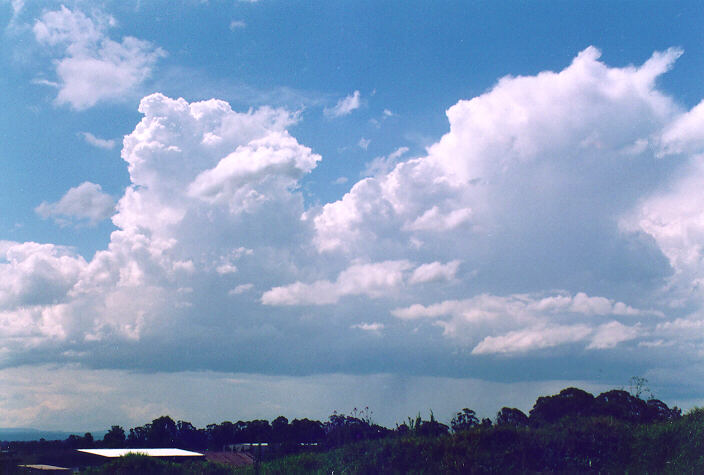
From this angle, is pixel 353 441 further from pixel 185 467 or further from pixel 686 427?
pixel 686 427

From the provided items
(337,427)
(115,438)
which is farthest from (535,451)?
(115,438)

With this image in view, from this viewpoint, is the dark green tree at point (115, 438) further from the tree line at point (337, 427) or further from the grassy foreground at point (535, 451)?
the grassy foreground at point (535, 451)

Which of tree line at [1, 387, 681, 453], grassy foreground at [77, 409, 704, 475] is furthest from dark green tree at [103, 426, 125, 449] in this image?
grassy foreground at [77, 409, 704, 475]

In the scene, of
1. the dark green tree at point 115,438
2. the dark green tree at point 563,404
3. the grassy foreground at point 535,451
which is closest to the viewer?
the grassy foreground at point 535,451

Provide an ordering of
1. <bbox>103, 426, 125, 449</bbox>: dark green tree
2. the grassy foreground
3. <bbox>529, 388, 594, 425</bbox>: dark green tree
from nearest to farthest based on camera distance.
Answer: the grassy foreground → <bbox>529, 388, 594, 425</bbox>: dark green tree → <bbox>103, 426, 125, 449</bbox>: dark green tree

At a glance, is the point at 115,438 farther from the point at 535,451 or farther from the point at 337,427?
the point at 535,451

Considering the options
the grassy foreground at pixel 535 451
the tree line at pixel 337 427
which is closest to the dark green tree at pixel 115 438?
the tree line at pixel 337 427

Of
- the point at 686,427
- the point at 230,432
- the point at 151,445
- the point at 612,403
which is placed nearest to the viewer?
the point at 686,427

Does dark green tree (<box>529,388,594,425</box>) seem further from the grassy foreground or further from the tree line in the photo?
the grassy foreground

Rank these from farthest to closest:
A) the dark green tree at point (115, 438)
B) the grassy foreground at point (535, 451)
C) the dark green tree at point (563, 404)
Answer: the dark green tree at point (115, 438), the dark green tree at point (563, 404), the grassy foreground at point (535, 451)

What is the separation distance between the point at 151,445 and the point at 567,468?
42562mm

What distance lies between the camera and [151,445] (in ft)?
194

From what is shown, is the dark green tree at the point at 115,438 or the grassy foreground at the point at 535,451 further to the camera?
the dark green tree at the point at 115,438

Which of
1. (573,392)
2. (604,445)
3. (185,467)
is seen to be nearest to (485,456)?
(604,445)
